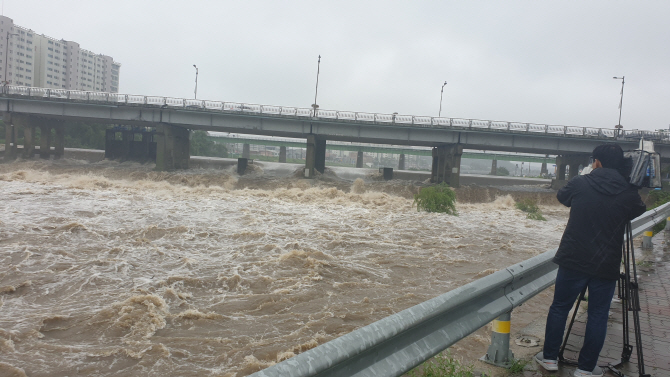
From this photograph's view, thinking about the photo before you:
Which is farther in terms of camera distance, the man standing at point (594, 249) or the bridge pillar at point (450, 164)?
the bridge pillar at point (450, 164)

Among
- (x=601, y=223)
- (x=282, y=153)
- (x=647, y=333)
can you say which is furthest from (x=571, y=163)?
(x=601, y=223)

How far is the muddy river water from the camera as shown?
5824 mm

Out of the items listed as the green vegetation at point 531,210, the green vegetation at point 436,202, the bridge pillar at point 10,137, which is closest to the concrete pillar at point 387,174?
the green vegetation at point 531,210

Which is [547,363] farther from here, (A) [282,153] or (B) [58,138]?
(A) [282,153]

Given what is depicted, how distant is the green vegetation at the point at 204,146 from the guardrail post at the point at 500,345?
270 feet

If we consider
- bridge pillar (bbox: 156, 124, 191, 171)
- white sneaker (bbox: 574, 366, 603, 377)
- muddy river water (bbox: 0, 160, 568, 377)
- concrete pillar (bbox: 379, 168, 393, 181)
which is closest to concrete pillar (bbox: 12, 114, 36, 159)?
bridge pillar (bbox: 156, 124, 191, 171)

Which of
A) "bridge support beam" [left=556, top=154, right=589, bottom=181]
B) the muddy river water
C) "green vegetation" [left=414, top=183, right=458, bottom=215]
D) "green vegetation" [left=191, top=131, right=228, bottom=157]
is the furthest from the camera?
"green vegetation" [left=191, top=131, right=228, bottom=157]

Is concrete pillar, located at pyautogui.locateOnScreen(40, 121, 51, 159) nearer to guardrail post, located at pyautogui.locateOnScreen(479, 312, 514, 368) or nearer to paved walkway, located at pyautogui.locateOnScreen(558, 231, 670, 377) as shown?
paved walkway, located at pyautogui.locateOnScreen(558, 231, 670, 377)

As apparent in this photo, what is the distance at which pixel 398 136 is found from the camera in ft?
149

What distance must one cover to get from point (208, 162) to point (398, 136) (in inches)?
900

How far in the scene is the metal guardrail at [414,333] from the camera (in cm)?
216

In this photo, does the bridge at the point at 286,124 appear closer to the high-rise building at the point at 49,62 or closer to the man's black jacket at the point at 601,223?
the man's black jacket at the point at 601,223

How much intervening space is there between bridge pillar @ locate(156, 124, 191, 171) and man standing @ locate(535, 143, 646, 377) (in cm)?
4416

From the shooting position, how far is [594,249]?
392 centimetres
